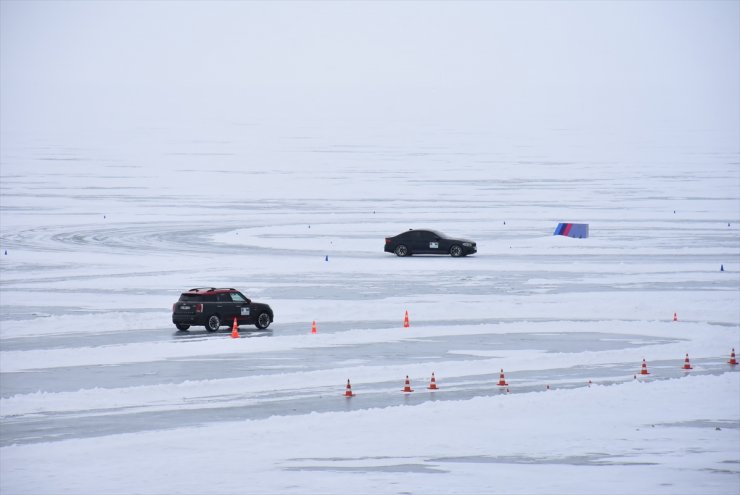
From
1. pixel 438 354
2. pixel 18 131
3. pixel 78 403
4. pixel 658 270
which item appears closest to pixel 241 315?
pixel 438 354

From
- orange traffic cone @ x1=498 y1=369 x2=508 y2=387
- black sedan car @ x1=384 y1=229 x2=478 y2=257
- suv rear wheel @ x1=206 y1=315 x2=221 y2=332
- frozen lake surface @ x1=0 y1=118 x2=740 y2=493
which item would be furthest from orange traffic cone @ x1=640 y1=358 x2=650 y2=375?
black sedan car @ x1=384 y1=229 x2=478 y2=257

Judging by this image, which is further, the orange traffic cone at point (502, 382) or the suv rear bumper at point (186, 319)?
the suv rear bumper at point (186, 319)

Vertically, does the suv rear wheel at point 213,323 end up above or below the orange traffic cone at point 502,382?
above

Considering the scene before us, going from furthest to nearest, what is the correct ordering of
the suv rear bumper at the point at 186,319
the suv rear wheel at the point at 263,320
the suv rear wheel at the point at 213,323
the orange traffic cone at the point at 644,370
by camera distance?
the suv rear wheel at the point at 263,320, the suv rear wheel at the point at 213,323, the suv rear bumper at the point at 186,319, the orange traffic cone at the point at 644,370

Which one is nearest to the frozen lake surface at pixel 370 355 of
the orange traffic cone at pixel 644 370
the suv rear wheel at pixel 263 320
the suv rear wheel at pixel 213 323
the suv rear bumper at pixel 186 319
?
the orange traffic cone at pixel 644 370

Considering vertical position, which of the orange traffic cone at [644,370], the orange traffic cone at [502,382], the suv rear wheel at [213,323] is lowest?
the orange traffic cone at [502,382]

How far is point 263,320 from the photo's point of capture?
30.5m

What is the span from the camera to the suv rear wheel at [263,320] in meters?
30.5

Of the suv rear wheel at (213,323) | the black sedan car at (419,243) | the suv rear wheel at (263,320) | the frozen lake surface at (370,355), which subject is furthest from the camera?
the black sedan car at (419,243)

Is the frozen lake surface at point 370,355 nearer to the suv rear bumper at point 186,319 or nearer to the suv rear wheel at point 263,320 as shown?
the suv rear bumper at point 186,319

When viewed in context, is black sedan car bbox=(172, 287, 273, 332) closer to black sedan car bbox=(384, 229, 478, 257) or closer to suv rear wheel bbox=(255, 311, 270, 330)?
suv rear wheel bbox=(255, 311, 270, 330)

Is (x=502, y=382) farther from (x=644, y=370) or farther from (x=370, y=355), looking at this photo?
(x=370, y=355)

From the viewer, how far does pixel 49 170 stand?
114438mm

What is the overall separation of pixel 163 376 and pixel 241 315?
6872 millimetres
